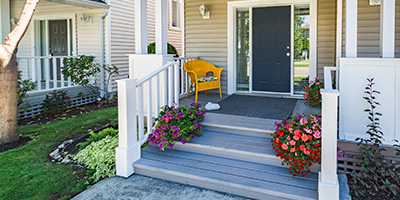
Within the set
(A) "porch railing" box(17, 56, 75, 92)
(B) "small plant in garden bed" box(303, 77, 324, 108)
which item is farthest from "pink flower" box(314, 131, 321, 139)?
(A) "porch railing" box(17, 56, 75, 92)

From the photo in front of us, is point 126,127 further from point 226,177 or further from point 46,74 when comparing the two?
point 46,74

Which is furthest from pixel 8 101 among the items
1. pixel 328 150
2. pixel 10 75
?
pixel 328 150

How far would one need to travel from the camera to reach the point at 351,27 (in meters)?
3.01

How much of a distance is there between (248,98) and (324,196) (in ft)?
11.3

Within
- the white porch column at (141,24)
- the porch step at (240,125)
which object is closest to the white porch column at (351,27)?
the porch step at (240,125)

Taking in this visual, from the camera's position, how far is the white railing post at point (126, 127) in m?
3.14

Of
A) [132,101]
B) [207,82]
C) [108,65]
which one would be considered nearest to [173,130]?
[132,101]

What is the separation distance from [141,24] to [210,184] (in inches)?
95.1

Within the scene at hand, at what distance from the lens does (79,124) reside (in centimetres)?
535

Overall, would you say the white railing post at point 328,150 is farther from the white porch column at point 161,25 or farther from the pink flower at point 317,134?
the white porch column at point 161,25

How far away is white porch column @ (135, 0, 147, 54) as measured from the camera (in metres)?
4.09

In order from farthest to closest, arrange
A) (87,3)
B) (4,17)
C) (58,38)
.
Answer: (58,38)
(87,3)
(4,17)

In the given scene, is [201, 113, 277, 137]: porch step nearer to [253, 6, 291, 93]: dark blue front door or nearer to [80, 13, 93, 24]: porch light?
[253, 6, 291, 93]: dark blue front door

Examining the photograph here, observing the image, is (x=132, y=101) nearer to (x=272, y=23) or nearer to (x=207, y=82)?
(x=207, y=82)
